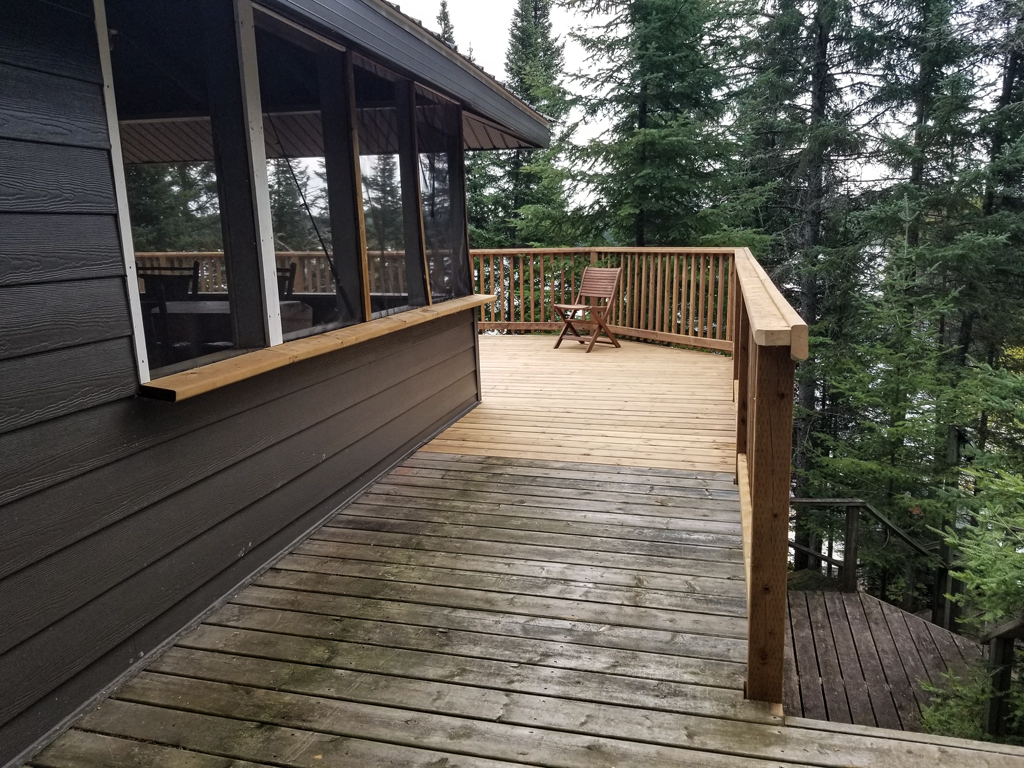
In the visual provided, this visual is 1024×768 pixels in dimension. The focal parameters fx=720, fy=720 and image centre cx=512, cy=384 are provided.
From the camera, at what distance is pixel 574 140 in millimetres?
10555

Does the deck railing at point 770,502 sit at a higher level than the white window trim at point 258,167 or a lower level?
lower

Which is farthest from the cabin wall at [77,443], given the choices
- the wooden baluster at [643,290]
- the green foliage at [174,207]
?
the wooden baluster at [643,290]

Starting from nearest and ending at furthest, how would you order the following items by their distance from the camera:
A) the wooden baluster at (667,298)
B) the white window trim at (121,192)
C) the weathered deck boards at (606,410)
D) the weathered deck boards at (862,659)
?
the white window trim at (121,192), the weathered deck boards at (862,659), the weathered deck boards at (606,410), the wooden baluster at (667,298)

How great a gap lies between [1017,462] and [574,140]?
712cm

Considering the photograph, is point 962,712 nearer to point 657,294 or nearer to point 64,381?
point 64,381

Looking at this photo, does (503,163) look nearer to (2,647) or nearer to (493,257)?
(493,257)

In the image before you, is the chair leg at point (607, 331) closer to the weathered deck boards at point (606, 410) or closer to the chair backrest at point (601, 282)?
the weathered deck boards at point (606, 410)

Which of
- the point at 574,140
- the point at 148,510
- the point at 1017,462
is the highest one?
the point at 574,140

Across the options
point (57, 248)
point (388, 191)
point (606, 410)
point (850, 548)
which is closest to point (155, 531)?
point (57, 248)

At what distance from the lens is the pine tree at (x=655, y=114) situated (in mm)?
9664

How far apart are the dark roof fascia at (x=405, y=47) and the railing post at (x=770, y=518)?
184cm

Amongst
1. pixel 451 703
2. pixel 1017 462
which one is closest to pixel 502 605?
pixel 451 703

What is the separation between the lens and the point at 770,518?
6.12 ft

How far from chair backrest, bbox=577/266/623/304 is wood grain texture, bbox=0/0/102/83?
599 centimetres
